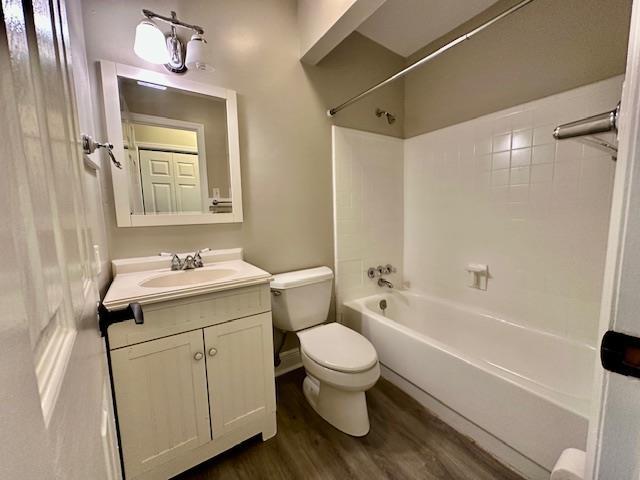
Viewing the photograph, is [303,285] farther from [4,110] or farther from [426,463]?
[4,110]

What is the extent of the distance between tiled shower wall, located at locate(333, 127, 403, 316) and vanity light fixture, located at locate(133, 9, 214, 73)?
936 mm

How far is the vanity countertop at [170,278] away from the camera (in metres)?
0.96

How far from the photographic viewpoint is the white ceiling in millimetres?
1633

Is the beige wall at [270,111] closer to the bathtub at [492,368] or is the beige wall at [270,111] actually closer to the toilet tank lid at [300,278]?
the toilet tank lid at [300,278]

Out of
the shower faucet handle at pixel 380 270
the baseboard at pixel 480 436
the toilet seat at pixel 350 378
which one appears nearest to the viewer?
the baseboard at pixel 480 436

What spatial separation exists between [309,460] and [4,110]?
5.01 feet

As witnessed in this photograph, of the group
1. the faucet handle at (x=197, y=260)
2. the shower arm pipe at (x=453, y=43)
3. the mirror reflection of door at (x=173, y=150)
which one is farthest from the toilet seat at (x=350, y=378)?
the shower arm pipe at (x=453, y=43)

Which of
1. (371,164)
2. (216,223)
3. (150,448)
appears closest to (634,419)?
(150,448)

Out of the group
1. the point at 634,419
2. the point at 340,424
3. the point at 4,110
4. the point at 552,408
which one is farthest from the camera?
the point at 340,424

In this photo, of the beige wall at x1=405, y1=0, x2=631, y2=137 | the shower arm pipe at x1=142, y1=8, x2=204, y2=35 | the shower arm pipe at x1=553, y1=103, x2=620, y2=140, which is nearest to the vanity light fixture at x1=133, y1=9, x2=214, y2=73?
the shower arm pipe at x1=142, y1=8, x2=204, y2=35

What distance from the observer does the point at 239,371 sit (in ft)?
3.92

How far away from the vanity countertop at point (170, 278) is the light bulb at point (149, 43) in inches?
37.8

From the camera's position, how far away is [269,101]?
5.37ft

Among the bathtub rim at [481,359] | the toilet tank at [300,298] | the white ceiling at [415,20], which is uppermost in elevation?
the white ceiling at [415,20]
